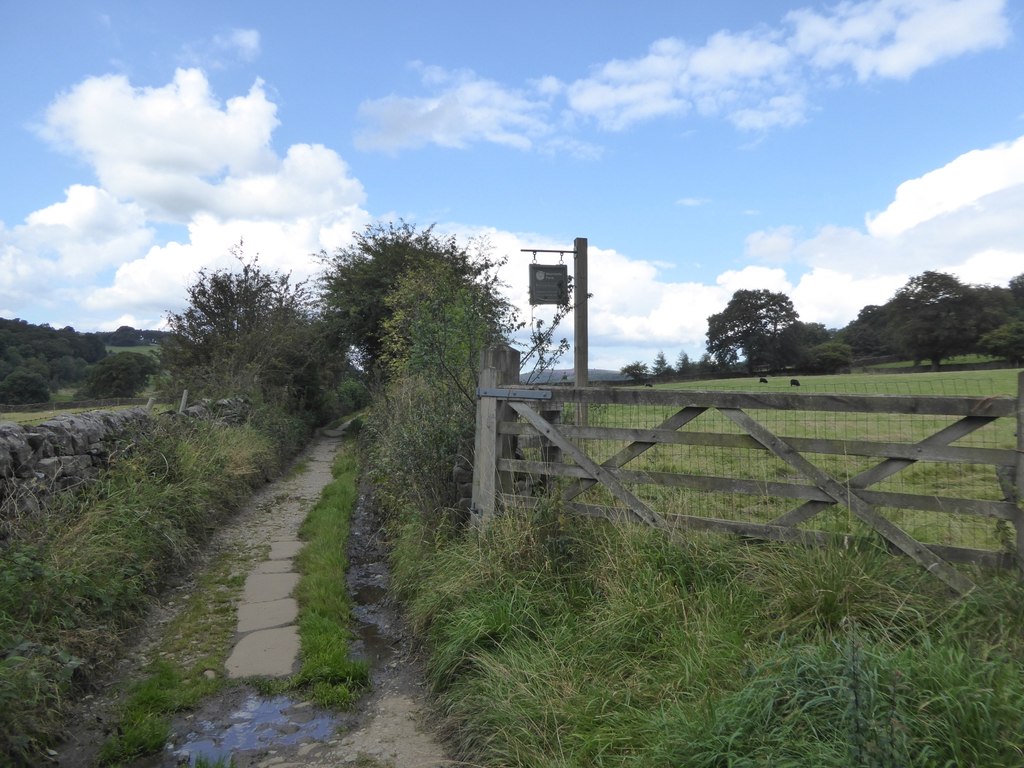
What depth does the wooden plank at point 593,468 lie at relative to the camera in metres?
4.40

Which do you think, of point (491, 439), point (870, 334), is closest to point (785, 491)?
point (491, 439)

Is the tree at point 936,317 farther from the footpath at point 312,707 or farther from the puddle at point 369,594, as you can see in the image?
the footpath at point 312,707

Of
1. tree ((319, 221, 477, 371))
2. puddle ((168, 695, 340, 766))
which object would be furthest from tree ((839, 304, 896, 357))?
puddle ((168, 695, 340, 766))

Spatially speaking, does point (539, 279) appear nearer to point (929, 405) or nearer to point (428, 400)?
point (428, 400)

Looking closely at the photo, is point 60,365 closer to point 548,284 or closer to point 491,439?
point 548,284

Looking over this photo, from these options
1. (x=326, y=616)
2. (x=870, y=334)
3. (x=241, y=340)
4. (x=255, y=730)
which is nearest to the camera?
(x=255, y=730)

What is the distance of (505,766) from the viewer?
9.78ft

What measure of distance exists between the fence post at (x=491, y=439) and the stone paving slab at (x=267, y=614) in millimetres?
1664

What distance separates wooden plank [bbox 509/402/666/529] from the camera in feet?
14.4

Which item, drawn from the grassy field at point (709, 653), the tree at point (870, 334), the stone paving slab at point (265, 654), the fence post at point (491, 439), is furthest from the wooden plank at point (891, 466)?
the tree at point (870, 334)

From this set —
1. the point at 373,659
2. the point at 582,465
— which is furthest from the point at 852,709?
the point at 373,659

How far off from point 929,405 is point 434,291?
5925 millimetres

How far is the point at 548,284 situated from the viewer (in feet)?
27.0

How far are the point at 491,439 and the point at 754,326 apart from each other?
115 ft
